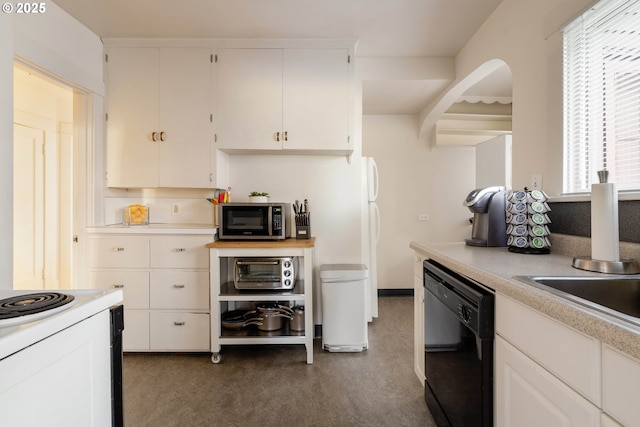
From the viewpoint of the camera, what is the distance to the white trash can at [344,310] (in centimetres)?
252

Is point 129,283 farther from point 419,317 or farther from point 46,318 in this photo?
point 419,317

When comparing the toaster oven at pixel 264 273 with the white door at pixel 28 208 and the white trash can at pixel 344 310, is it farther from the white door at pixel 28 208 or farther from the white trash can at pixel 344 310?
the white door at pixel 28 208

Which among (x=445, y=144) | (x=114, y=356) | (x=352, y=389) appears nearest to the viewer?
(x=114, y=356)

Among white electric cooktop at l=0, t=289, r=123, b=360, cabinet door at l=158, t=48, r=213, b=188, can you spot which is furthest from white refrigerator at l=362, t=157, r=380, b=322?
white electric cooktop at l=0, t=289, r=123, b=360

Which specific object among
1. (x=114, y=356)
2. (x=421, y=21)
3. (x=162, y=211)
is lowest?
(x=114, y=356)

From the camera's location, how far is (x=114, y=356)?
3.02 feet

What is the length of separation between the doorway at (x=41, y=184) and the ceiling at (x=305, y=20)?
1.34m

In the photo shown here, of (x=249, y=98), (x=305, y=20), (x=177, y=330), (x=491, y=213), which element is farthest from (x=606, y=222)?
(x=177, y=330)

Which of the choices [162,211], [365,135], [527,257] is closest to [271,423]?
[527,257]

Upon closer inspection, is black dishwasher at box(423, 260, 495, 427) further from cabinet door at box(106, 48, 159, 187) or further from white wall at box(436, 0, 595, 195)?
cabinet door at box(106, 48, 159, 187)

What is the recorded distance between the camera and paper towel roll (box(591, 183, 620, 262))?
1117 mm

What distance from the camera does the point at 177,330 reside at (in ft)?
7.95

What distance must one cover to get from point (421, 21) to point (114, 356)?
2.69 m

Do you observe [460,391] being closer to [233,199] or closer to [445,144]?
[233,199]
